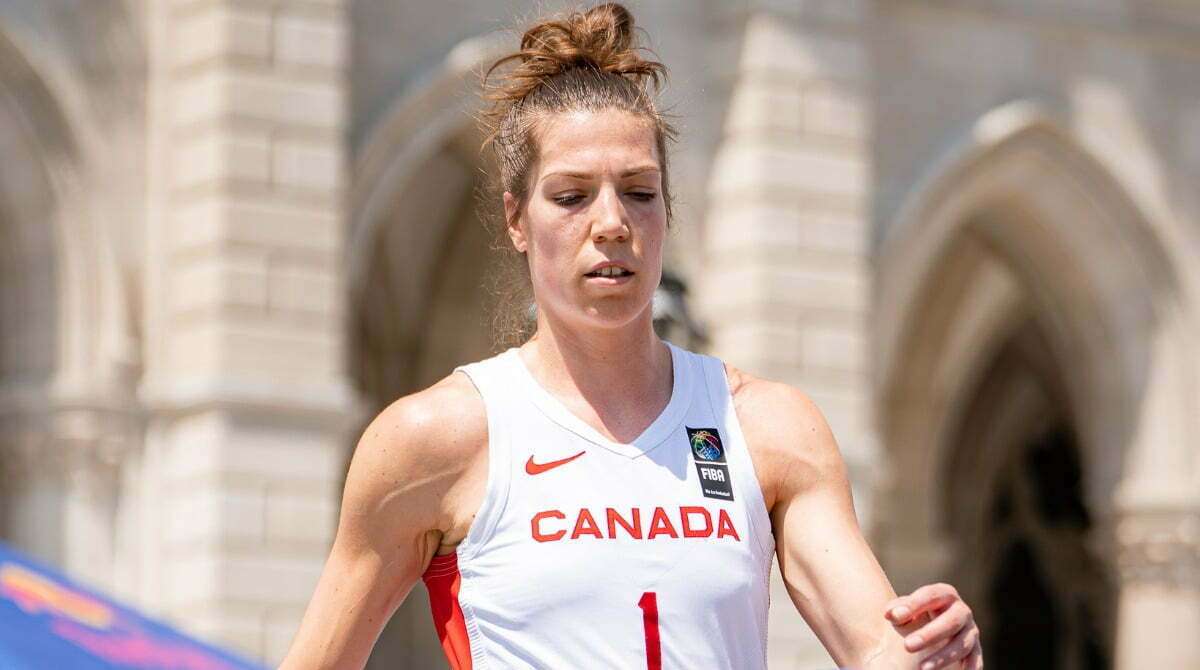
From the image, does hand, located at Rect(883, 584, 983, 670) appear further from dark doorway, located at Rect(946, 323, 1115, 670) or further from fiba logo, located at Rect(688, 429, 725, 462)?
dark doorway, located at Rect(946, 323, 1115, 670)

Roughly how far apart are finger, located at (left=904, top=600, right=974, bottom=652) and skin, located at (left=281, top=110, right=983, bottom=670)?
0.27 ft

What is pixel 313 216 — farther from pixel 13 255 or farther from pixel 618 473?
pixel 618 473

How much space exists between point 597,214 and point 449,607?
46cm

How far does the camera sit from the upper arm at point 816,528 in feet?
8.76

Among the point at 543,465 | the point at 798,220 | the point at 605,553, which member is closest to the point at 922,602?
the point at 605,553

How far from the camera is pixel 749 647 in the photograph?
2621 mm

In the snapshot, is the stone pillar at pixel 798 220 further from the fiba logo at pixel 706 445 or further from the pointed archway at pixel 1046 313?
the fiba logo at pixel 706 445

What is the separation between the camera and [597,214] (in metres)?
2.63

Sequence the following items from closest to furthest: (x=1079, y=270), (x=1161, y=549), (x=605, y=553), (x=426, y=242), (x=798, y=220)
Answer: (x=605, y=553) < (x=798, y=220) < (x=1161, y=549) < (x=1079, y=270) < (x=426, y=242)

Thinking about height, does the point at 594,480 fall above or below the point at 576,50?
below

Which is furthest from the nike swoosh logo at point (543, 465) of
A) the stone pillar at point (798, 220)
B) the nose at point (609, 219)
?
the stone pillar at point (798, 220)

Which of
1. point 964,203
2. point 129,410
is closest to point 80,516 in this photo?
point 129,410

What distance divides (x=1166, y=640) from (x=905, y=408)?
4.96m

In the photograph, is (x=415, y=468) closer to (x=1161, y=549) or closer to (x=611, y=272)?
(x=611, y=272)
